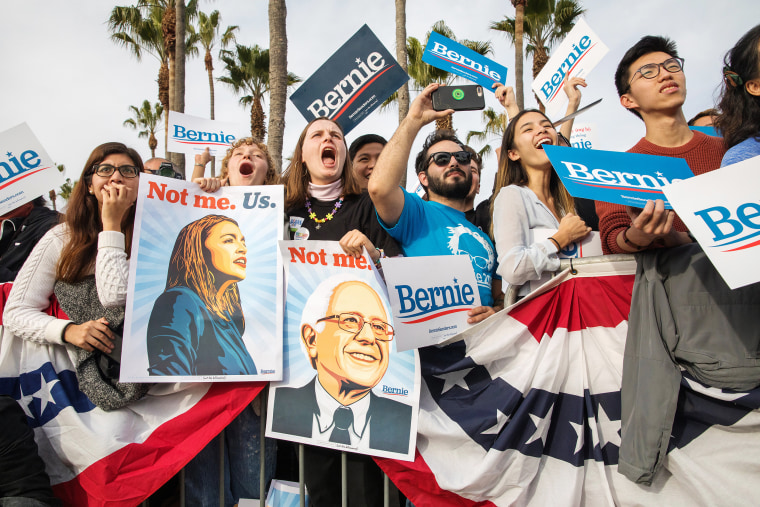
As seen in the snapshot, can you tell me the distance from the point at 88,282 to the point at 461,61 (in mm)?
3469

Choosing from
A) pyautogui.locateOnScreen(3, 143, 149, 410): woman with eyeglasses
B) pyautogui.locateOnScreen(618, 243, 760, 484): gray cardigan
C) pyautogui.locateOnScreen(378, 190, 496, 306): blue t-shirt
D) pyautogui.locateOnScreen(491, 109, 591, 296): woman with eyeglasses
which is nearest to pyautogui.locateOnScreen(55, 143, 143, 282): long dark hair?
pyautogui.locateOnScreen(3, 143, 149, 410): woman with eyeglasses

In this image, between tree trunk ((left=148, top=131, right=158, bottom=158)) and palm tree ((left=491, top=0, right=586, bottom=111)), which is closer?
palm tree ((left=491, top=0, right=586, bottom=111))

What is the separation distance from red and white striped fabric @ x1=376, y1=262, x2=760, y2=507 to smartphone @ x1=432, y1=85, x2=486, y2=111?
0.91 m

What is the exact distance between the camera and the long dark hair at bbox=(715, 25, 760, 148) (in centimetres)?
185

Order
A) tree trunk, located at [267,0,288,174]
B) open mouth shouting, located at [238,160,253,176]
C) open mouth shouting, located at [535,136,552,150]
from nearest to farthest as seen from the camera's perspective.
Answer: open mouth shouting, located at [535,136,552,150], open mouth shouting, located at [238,160,253,176], tree trunk, located at [267,0,288,174]

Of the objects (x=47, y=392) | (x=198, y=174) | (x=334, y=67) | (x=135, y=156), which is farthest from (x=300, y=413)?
(x=334, y=67)

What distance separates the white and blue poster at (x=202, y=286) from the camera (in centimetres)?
223

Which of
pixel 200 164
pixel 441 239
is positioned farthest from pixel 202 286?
pixel 200 164

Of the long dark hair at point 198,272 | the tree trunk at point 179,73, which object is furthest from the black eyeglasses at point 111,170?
the tree trunk at point 179,73

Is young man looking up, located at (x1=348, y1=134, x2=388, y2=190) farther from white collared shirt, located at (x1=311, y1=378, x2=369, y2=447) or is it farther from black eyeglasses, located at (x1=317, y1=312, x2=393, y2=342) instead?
white collared shirt, located at (x1=311, y1=378, x2=369, y2=447)

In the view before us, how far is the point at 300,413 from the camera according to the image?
7.37 ft

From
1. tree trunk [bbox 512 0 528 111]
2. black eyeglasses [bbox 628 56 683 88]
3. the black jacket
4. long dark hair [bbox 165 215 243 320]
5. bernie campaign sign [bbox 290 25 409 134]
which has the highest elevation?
tree trunk [bbox 512 0 528 111]

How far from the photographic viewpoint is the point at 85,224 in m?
2.51

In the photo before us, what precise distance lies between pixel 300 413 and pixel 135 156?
5.51 feet
